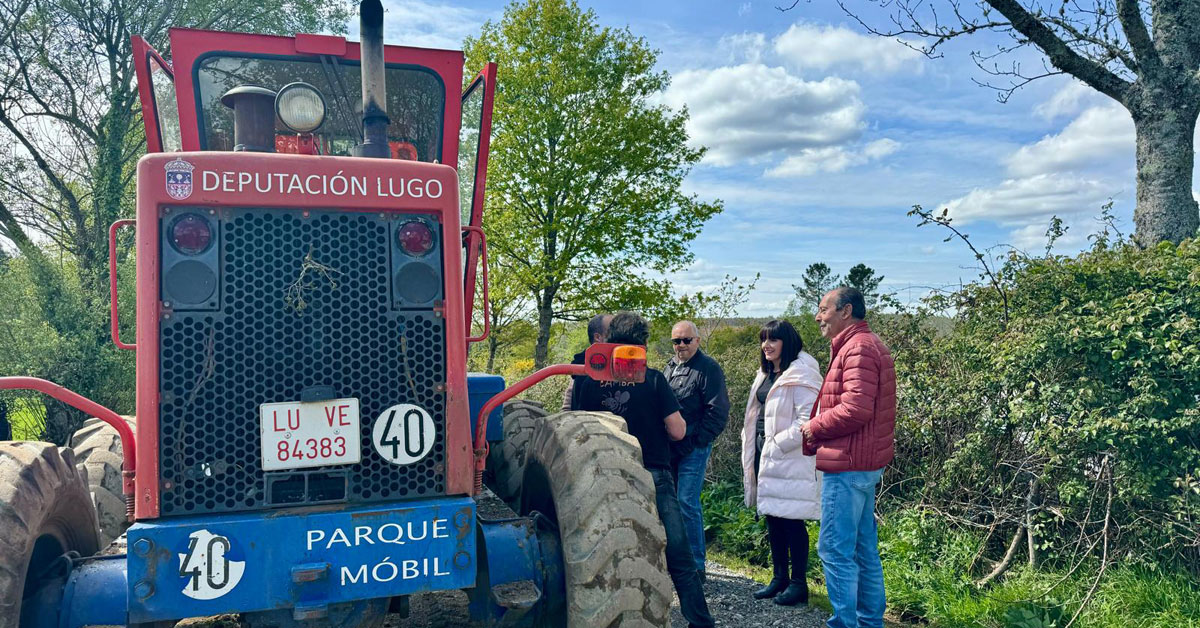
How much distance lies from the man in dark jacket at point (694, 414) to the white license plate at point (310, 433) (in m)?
3.00

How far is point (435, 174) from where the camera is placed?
3.42 m

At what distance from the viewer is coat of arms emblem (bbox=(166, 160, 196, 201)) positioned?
3.12 metres

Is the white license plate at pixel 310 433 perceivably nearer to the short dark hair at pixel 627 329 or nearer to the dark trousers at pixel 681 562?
the dark trousers at pixel 681 562

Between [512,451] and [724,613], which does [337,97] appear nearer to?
[512,451]

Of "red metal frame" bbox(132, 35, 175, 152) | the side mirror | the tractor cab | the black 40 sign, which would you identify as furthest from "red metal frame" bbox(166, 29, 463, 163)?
the black 40 sign

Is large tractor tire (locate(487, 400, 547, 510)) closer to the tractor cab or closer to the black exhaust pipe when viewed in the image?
the tractor cab

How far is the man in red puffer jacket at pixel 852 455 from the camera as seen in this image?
455cm

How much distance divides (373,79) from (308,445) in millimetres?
1623

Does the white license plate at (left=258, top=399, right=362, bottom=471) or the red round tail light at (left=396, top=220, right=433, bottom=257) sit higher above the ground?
the red round tail light at (left=396, top=220, right=433, bottom=257)

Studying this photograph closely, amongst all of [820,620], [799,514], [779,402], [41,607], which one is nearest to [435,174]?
[41,607]

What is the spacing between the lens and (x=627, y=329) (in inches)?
197

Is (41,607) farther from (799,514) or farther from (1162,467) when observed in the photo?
(1162,467)

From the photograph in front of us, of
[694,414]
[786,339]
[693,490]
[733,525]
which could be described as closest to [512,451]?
[694,414]

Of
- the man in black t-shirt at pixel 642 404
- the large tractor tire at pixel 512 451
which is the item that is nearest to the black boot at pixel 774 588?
the man in black t-shirt at pixel 642 404
